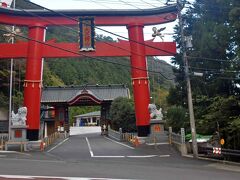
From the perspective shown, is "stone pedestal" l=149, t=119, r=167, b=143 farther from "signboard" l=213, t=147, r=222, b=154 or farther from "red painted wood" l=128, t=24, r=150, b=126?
"signboard" l=213, t=147, r=222, b=154

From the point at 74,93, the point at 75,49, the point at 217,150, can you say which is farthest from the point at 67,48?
the point at 74,93

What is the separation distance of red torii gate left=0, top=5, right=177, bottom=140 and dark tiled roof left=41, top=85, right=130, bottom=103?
2396 centimetres

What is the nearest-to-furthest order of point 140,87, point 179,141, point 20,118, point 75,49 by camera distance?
1. point 179,141
2. point 20,118
3. point 75,49
4. point 140,87

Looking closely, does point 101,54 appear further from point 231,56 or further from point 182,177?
point 182,177

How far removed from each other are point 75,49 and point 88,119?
69.1m

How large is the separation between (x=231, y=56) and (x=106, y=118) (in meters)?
33.1

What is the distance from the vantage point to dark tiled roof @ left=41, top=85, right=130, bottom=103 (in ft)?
174

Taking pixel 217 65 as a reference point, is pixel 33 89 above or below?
below

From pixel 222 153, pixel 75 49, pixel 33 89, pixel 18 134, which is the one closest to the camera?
pixel 222 153

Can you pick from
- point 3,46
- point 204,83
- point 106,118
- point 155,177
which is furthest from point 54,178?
point 106,118

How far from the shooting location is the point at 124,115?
44.7m

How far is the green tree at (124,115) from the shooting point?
144ft

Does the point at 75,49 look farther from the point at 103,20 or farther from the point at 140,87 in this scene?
the point at 140,87

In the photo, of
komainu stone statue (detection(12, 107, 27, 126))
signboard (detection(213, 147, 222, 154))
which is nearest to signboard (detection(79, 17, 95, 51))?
komainu stone statue (detection(12, 107, 27, 126))
